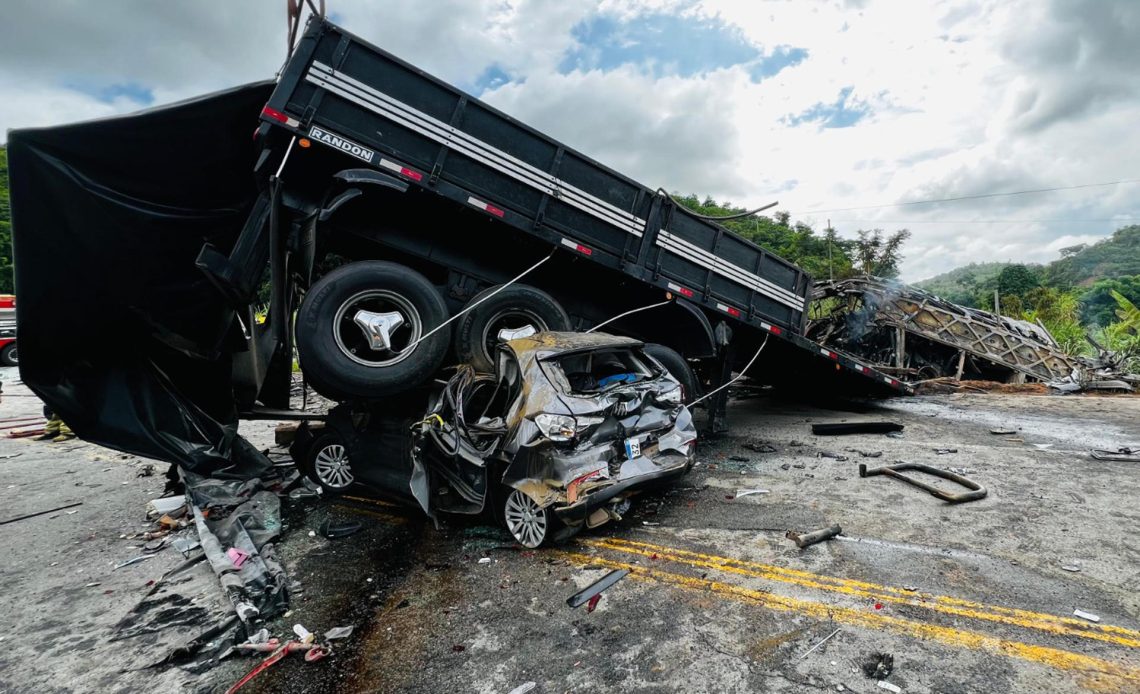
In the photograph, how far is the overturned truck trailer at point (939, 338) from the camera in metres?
11.3

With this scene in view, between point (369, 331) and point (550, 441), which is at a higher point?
point (369, 331)

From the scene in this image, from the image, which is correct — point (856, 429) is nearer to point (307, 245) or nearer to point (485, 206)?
point (485, 206)

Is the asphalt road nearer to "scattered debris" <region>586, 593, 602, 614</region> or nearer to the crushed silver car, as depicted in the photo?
"scattered debris" <region>586, 593, 602, 614</region>

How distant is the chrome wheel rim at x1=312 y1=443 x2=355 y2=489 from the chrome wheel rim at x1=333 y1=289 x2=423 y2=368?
3.30 ft

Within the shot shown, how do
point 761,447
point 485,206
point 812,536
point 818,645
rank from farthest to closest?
point 761,447
point 485,206
point 812,536
point 818,645

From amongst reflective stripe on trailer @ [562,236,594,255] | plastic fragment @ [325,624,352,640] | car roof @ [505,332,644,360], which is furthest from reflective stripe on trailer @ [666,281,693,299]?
plastic fragment @ [325,624,352,640]

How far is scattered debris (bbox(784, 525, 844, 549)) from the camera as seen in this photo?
3.59 m

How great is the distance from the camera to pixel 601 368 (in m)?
4.95

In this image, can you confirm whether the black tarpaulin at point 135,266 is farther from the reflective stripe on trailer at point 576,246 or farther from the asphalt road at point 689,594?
the reflective stripe on trailer at point 576,246

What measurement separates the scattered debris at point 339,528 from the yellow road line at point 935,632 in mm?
2404

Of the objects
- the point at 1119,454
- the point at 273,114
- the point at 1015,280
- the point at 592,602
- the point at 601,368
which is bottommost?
the point at 592,602

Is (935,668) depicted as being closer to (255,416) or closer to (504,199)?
(504,199)

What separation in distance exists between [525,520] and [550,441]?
0.66 meters

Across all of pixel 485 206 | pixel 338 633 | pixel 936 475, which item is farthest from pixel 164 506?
pixel 936 475
